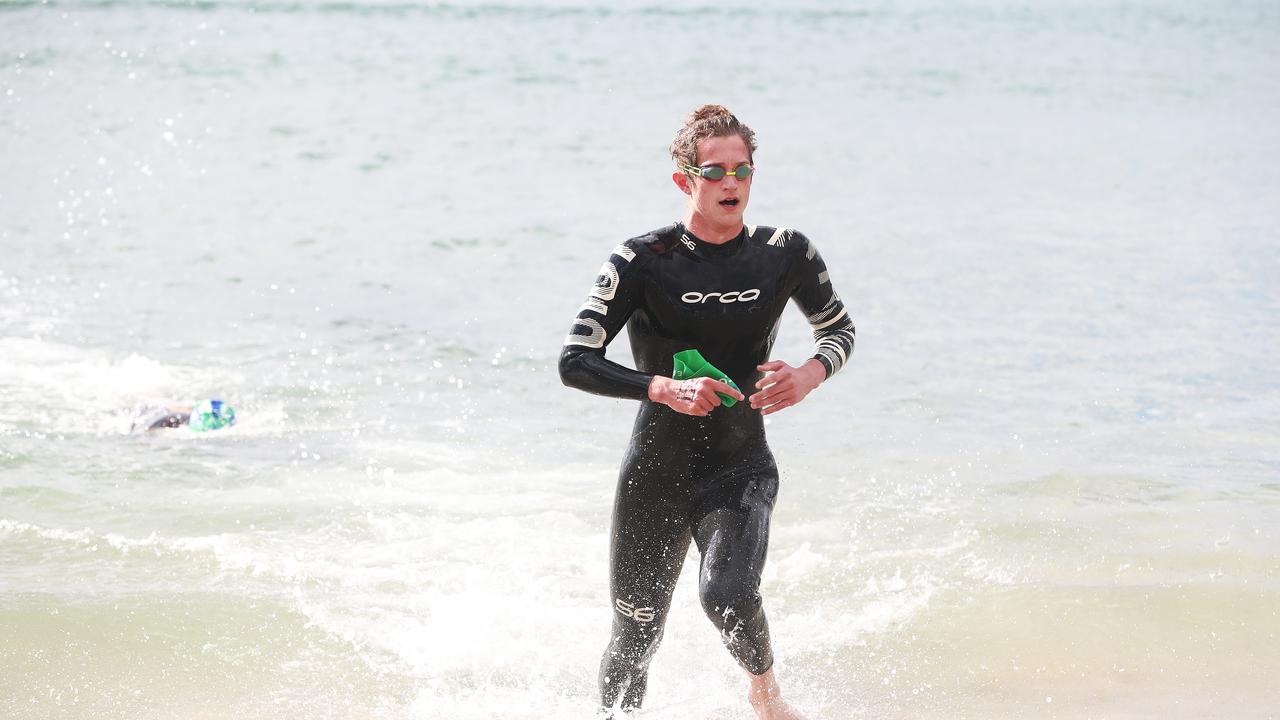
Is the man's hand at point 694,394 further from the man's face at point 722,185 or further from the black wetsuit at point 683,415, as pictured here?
the man's face at point 722,185

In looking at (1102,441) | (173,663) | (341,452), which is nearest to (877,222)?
(1102,441)

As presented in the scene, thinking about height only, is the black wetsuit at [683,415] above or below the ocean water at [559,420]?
above

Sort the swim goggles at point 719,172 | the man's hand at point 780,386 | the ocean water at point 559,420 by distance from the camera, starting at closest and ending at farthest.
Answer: the man's hand at point 780,386 < the swim goggles at point 719,172 < the ocean water at point 559,420

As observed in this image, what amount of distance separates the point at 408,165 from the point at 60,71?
43.5ft

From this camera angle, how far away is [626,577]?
507cm

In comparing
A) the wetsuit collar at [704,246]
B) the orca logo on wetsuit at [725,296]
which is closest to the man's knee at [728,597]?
the orca logo on wetsuit at [725,296]

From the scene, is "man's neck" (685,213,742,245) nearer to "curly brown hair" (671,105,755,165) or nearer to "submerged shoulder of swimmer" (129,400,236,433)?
"curly brown hair" (671,105,755,165)

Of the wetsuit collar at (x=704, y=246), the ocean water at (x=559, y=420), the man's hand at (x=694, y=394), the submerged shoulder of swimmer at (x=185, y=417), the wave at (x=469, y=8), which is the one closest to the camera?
the man's hand at (x=694, y=394)

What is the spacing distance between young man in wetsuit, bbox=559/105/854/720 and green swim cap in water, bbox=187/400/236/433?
216 inches

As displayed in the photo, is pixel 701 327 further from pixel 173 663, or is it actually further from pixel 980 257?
pixel 980 257

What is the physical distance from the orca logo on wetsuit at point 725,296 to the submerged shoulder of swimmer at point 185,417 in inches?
230

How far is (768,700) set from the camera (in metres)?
5.08

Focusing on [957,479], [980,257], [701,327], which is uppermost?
[701,327]

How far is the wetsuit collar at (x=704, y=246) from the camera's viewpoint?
502cm
